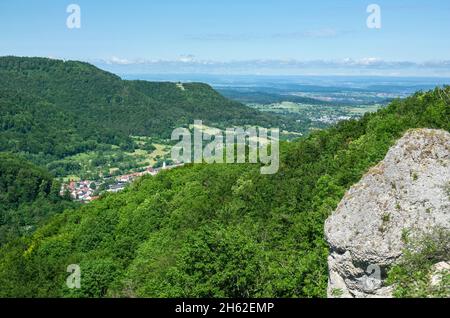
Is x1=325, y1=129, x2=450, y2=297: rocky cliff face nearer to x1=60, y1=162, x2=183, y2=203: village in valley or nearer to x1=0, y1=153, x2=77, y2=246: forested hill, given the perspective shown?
x1=0, y1=153, x2=77, y2=246: forested hill

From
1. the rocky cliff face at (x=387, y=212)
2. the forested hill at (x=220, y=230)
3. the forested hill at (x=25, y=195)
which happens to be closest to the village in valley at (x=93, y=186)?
the forested hill at (x=25, y=195)

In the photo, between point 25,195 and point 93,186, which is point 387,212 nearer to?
point 25,195

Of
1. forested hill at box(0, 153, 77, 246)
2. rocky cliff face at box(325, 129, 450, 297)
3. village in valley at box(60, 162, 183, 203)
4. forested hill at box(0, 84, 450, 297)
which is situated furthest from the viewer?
village in valley at box(60, 162, 183, 203)

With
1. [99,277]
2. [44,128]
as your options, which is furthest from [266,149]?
[44,128]

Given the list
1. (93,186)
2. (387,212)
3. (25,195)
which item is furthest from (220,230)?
(93,186)

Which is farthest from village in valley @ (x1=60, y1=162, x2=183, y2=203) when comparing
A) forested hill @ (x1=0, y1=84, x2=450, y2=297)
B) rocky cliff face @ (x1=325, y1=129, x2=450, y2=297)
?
rocky cliff face @ (x1=325, y1=129, x2=450, y2=297)
